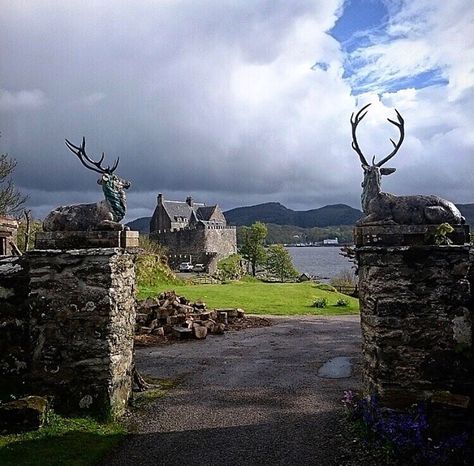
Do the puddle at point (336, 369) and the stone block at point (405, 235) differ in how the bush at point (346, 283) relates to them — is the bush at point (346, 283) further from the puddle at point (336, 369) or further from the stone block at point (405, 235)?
the stone block at point (405, 235)

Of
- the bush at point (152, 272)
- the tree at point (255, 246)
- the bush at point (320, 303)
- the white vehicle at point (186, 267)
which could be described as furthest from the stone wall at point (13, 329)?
the tree at point (255, 246)

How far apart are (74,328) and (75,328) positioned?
0.02 metres

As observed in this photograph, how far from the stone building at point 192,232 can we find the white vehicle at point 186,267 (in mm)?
1033

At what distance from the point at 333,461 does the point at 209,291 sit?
68.3 ft

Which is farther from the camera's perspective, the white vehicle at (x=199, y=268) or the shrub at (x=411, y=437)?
the white vehicle at (x=199, y=268)

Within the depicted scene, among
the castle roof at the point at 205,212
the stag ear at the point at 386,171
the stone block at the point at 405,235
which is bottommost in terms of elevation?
the stone block at the point at 405,235

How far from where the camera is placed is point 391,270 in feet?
23.6

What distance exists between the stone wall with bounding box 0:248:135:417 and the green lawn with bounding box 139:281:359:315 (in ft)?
48.9

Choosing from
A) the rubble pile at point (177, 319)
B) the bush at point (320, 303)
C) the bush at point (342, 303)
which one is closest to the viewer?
the rubble pile at point (177, 319)

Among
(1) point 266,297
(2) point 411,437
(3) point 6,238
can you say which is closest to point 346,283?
(1) point 266,297

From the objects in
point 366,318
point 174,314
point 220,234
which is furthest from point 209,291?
point 220,234

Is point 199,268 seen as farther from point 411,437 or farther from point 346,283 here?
point 411,437

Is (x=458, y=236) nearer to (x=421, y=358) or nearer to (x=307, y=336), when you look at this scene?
(x=421, y=358)

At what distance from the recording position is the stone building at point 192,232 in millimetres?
53281
